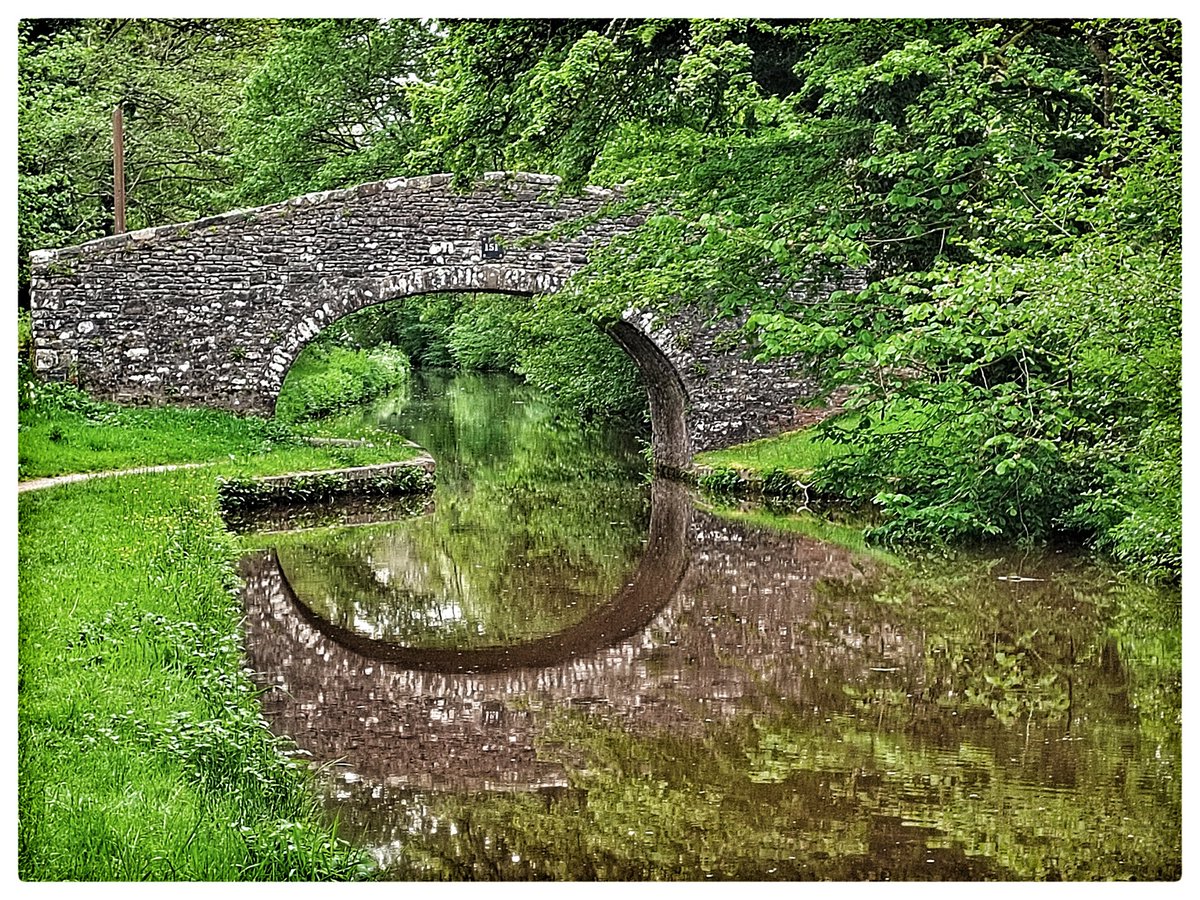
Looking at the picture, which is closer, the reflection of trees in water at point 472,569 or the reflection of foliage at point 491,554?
the reflection of trees in water at point 472,569

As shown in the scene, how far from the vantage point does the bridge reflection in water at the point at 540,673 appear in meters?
5.42

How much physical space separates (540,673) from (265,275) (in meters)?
7.28

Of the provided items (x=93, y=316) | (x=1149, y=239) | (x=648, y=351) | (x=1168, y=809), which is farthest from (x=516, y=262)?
(x=1168, y=809)

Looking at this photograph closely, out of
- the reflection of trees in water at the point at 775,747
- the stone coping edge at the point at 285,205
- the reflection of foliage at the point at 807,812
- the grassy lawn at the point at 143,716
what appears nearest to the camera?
the grassy lawn at the point at 143,716

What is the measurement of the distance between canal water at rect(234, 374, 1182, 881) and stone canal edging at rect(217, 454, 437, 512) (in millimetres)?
694

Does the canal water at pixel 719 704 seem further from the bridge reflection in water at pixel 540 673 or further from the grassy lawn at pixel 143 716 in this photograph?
the grassy lawn at pixel 143 716

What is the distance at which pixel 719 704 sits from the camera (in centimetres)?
601

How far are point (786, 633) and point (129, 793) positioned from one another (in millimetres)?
4063

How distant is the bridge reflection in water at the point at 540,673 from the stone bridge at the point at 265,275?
4.33 metres

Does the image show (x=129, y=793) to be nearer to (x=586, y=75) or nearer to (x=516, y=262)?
(x=586, y=75)

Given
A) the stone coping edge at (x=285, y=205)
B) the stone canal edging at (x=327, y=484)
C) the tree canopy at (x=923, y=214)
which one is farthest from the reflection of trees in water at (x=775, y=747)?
the stone coping edge at (x=285, y=205)

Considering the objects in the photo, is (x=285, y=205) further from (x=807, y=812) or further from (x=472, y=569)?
(x=807, y=812)

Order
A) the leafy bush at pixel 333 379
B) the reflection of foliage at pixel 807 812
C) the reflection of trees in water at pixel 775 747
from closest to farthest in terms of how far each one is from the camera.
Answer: the reflection of foliage at pixel 807 812 < the reflection of trees in water at pixel 775 747 < the leafy bush at pixel 333 379

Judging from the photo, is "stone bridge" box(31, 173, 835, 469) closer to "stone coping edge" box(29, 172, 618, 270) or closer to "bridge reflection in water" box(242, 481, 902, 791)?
Result: "stone coping edge" box(29, 172, 618, 270)
